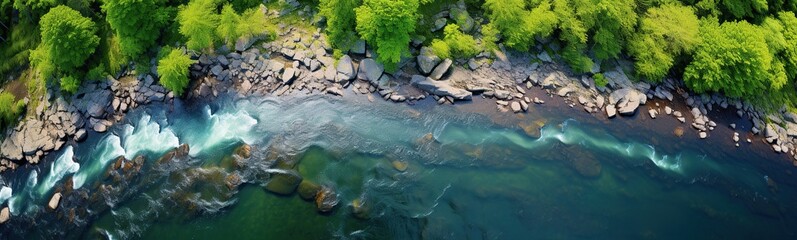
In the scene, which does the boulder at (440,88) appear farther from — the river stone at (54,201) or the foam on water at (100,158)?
the river stone at (54,201)

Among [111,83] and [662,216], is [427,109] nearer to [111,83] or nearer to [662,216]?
[662,216]

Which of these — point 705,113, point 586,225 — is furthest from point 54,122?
point 705,113

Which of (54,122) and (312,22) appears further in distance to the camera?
(312,22)

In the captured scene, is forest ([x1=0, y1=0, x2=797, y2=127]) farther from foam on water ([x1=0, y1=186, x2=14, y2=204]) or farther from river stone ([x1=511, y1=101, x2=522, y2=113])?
foam on water ([x1=0, y1=186, x2=14, y2=204])

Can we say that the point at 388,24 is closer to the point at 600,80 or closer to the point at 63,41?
the point at 600,80

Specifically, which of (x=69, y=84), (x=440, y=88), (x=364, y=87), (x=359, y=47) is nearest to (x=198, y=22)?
(x=69, y=84)

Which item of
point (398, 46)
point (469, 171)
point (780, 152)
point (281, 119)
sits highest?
point (398, 46)
